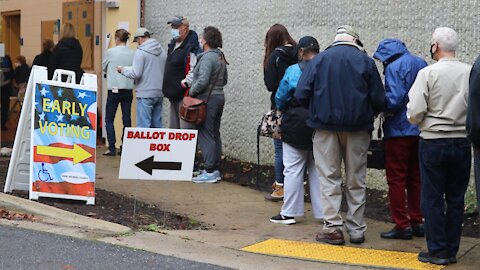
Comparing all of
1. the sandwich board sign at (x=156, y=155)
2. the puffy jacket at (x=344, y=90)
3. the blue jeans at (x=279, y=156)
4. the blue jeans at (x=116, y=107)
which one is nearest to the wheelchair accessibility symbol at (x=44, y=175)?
the sandwich board sign at (x=156, y=155)

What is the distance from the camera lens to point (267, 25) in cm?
1182

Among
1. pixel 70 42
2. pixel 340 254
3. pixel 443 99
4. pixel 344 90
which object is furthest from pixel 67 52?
pixel 443 99

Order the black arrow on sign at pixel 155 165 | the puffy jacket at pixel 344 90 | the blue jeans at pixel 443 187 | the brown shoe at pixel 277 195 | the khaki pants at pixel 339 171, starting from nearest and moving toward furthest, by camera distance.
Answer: the blue jeans at pixel 443 187 → the puffy jacket at pixel 344 90 → the khaki pants at pixel 339 171 → the black arrow on sign at pixel 155 165 → the brown shoe at pixel 277 195

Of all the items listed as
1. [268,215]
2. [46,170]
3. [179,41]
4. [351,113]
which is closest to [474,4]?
[351,113]

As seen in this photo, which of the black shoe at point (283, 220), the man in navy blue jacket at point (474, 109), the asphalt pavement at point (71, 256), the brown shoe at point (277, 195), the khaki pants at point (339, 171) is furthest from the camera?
the brown shoe at point (277, 195)

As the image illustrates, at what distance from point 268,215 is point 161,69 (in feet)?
12.9

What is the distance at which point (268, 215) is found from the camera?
30.0 ft

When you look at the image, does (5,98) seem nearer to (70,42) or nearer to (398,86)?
(70,42)

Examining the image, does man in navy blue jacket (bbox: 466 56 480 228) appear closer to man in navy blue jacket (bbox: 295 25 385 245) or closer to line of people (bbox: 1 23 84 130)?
man in navy blue jacket (bbox: 295 25 385 245)

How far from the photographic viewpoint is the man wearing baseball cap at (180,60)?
1122cm

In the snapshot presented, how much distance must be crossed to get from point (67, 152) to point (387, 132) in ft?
10.8

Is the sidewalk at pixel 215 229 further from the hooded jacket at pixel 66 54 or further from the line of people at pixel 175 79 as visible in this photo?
the hooded jacket at pixel 66 54

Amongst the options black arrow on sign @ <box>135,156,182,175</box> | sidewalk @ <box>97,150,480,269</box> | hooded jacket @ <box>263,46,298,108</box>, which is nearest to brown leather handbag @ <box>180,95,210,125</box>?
sidewalk @ <box>97,150,480,269</box>

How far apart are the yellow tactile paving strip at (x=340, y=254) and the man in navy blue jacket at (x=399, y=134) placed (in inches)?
20.9
